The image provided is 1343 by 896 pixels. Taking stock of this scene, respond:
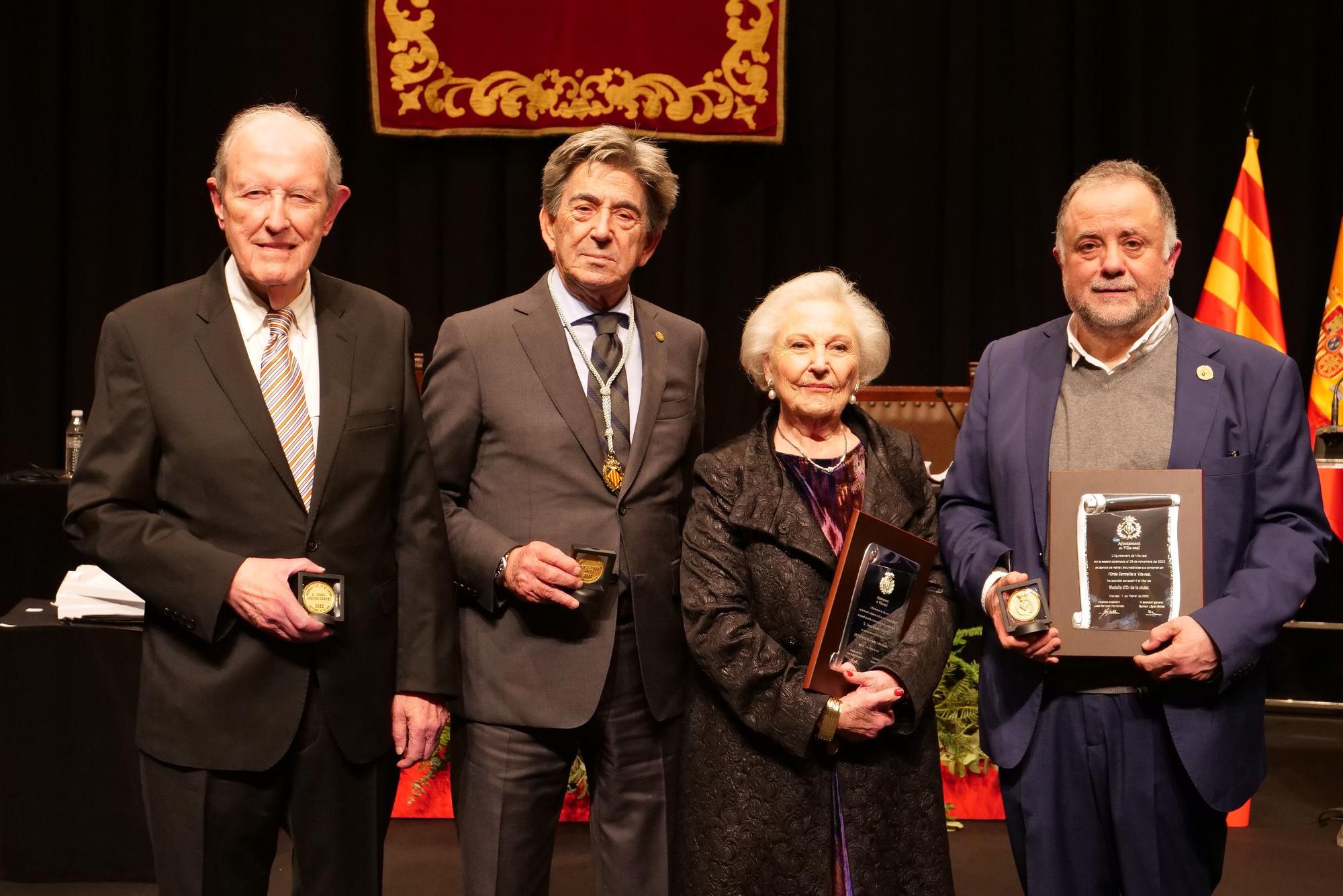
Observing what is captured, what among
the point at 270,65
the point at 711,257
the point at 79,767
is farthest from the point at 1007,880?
the point at 270,65

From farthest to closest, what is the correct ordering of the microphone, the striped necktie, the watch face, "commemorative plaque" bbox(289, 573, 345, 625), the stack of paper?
1. the microphone
2. the stack of paper
3. the watch face
4. the striped necktie
5. "commemorative plaque" bbox(289, 573, 345, 625)

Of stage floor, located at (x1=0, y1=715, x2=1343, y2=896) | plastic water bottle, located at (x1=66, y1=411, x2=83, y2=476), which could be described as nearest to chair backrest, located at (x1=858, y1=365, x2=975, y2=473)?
stage floor, located at (x1=0, y1=715, x2=1343, y2=896)

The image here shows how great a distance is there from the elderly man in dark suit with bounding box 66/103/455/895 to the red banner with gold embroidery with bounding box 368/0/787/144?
3.42 meters

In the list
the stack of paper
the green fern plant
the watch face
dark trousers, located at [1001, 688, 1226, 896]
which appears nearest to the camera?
the watch face

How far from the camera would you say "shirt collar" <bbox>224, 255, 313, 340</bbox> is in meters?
2.03

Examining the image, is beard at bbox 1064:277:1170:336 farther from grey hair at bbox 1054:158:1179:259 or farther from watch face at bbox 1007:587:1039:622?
watch face at bbox 1007:587:1039:622

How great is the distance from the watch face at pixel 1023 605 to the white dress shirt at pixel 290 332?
1156 mm

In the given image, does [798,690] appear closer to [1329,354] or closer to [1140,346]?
[1140,346]

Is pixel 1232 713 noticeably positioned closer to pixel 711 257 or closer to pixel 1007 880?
pixel 1007 880

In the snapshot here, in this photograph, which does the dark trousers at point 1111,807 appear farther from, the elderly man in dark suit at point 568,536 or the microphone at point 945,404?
the microphone at point 945,404

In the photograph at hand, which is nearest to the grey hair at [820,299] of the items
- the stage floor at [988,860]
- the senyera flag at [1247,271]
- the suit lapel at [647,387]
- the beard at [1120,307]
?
the suit lapel at [647,387]

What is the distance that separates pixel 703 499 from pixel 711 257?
338 centimetres

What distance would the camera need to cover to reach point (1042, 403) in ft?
7.52

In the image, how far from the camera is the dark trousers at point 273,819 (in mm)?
1926
